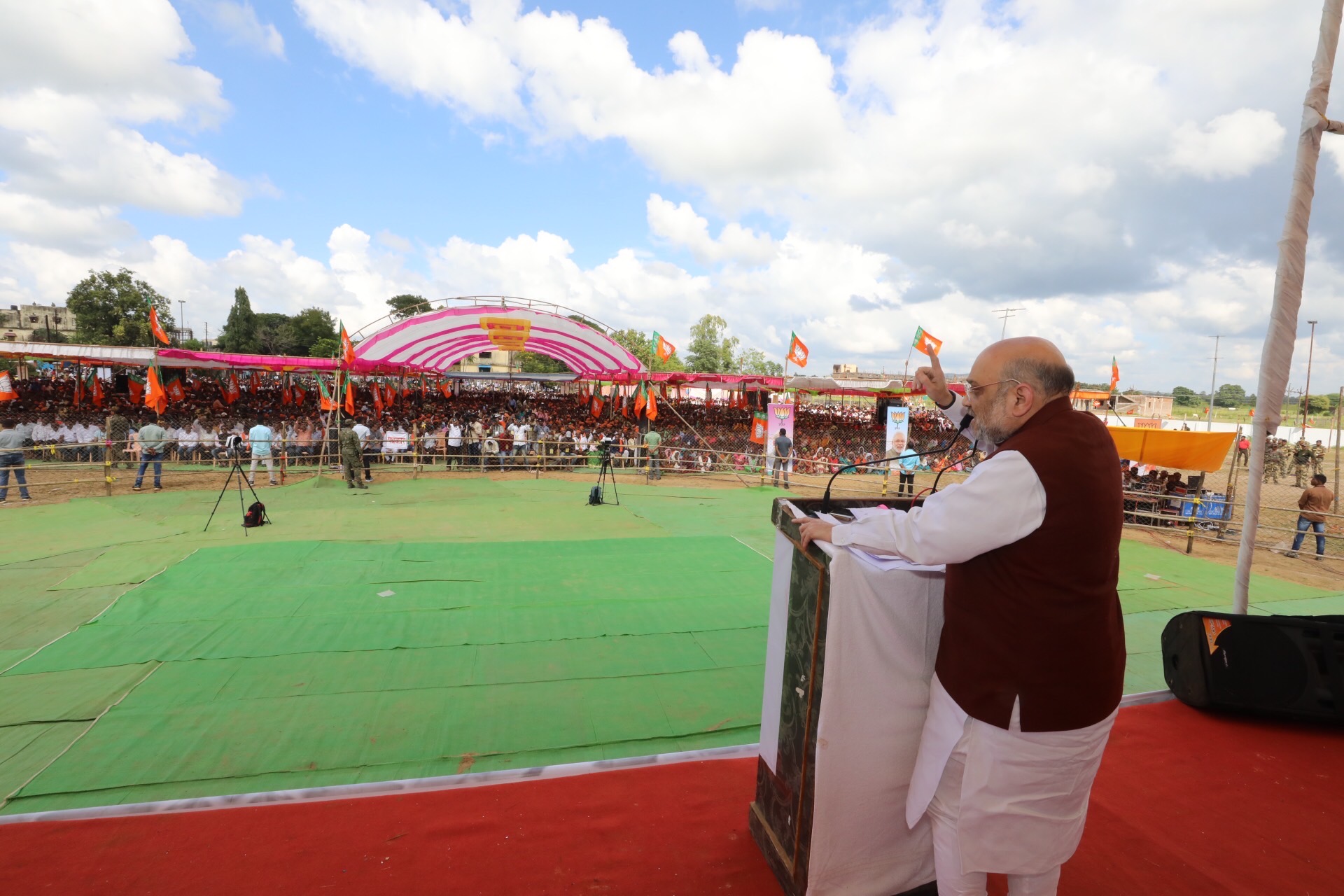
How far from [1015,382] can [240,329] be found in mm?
63023

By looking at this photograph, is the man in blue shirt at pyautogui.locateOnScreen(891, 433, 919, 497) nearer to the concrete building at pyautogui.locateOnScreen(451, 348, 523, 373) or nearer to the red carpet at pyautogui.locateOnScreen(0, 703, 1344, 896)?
the red carpet at pyautogui.locateOnScreen(0, 703, 1344, 896)

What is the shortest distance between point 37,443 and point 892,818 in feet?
68.4

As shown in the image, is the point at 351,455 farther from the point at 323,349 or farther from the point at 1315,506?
the point at 323,349

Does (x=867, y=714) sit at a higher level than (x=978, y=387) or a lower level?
lower

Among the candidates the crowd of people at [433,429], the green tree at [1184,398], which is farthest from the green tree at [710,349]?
the green tree at [1184,398]

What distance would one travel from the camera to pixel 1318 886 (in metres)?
2.19

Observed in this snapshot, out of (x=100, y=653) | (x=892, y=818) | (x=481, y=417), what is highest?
(x=481, y=417)

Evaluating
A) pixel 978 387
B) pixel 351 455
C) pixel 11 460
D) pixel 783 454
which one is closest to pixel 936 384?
pixel 978 387

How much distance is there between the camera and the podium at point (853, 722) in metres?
1.78

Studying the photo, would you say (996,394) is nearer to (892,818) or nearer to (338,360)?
(892,818)

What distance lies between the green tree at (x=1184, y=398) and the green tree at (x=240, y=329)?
90.6 meters

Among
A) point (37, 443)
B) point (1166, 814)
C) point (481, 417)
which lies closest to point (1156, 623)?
point (1166, 814)

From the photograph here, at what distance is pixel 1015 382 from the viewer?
5.49ft

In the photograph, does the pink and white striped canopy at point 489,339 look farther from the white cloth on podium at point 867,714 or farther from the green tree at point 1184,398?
the green tree at point 1184,398
